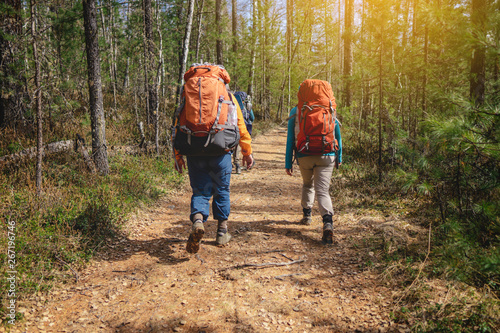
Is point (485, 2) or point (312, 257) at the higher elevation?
point (485, 2)

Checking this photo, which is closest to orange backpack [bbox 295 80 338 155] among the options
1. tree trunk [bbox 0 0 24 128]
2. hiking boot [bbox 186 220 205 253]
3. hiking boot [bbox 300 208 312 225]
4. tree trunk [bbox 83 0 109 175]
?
hiking boot [bbox 300 208 312 225]

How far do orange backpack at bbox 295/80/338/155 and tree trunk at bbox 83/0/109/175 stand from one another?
183 inches

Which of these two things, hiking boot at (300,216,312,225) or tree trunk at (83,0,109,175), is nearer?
hiking boot at (300,216,312,225)

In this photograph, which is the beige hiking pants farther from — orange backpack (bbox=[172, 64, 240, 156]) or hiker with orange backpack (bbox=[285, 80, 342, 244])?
orange backpack (bbox=[172, 64, 240, 156])

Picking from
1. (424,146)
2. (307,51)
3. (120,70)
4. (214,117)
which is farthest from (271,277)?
(120,70)

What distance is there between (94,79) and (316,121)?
501 centimetres

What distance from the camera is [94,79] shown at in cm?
635

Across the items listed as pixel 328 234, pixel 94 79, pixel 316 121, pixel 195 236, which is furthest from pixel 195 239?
pixel 94 79

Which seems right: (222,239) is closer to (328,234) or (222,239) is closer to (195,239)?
(195,239)

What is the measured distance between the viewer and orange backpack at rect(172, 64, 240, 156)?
3.71 meters

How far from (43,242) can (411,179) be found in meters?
4.90

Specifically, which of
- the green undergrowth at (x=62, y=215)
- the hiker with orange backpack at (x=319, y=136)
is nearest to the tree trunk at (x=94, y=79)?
the green undergrowth at (x=62, y=215)

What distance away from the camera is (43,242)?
12.2 ft

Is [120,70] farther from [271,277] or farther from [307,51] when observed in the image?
[271,277]
